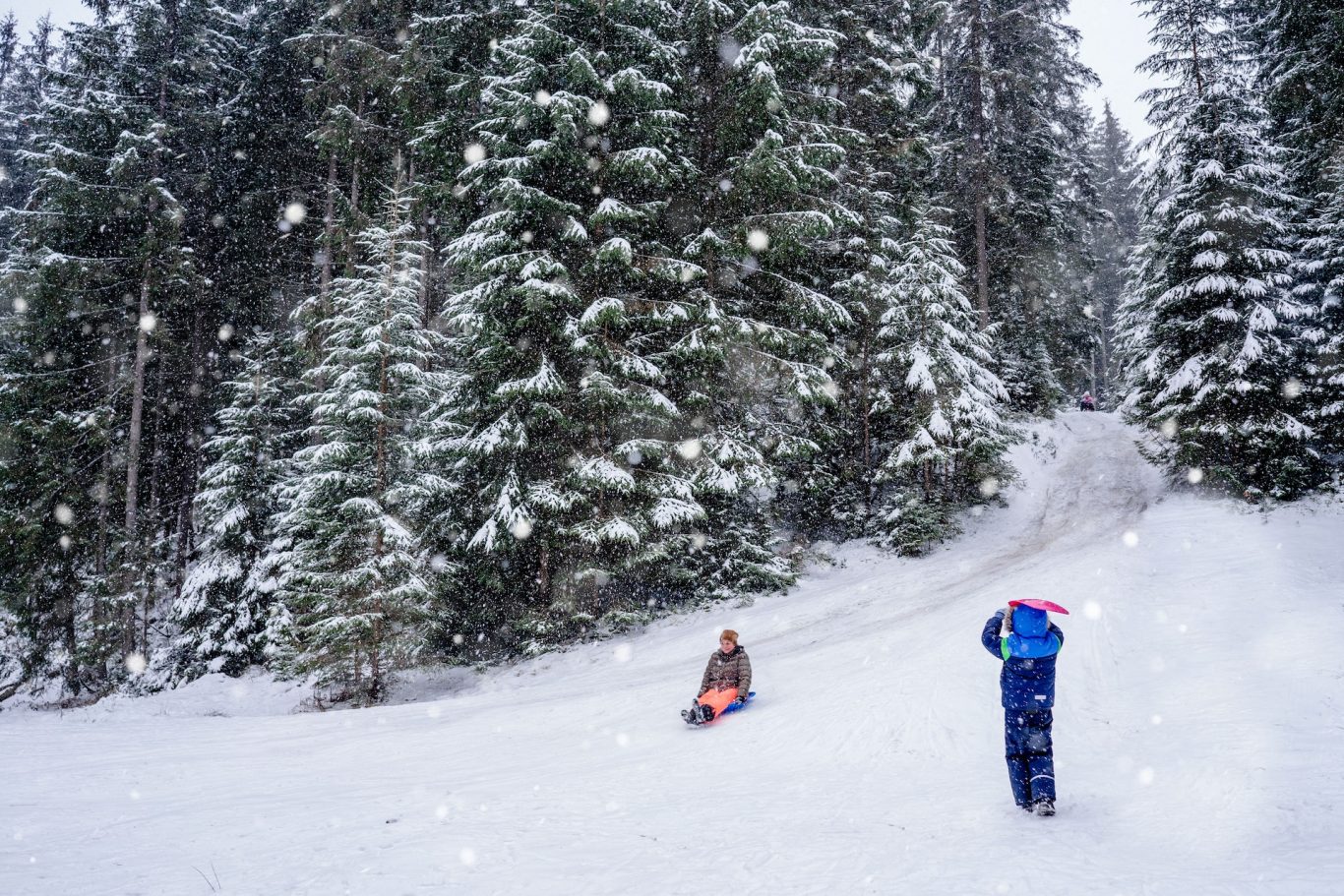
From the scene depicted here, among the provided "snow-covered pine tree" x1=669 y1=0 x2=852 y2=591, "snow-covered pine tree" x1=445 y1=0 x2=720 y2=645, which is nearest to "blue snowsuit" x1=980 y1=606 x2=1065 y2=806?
"snow-covered pine tree" x1=445 y1=0 x2=720 y2=645

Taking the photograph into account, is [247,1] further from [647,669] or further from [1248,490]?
[1248,490]

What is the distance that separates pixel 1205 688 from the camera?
855 cm

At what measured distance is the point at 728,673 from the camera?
31.1ft

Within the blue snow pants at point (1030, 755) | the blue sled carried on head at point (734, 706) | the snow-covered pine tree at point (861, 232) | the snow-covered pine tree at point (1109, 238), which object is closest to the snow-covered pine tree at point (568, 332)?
the blue sled carried on head at point (734, 706)

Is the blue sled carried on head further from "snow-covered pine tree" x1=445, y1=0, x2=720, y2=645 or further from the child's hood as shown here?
"snow-covered pine tree" x1=445, y1=0, x2=720, y2=645

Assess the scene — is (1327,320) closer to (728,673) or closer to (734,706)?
(728,673)

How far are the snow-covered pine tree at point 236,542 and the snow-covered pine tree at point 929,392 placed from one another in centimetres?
1577

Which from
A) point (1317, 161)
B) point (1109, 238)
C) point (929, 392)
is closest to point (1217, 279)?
point (1317, 161)

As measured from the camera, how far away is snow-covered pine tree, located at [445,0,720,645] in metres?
14.7

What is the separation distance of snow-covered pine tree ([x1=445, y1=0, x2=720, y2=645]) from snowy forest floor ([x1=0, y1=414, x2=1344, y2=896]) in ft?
6.91

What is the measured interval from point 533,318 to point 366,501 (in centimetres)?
499

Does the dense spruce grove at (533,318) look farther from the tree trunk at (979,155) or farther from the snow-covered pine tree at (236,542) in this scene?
the tree trunk at (979,155)

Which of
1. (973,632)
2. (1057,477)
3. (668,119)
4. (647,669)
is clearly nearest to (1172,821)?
(973,632)

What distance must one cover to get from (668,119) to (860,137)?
602 cm
